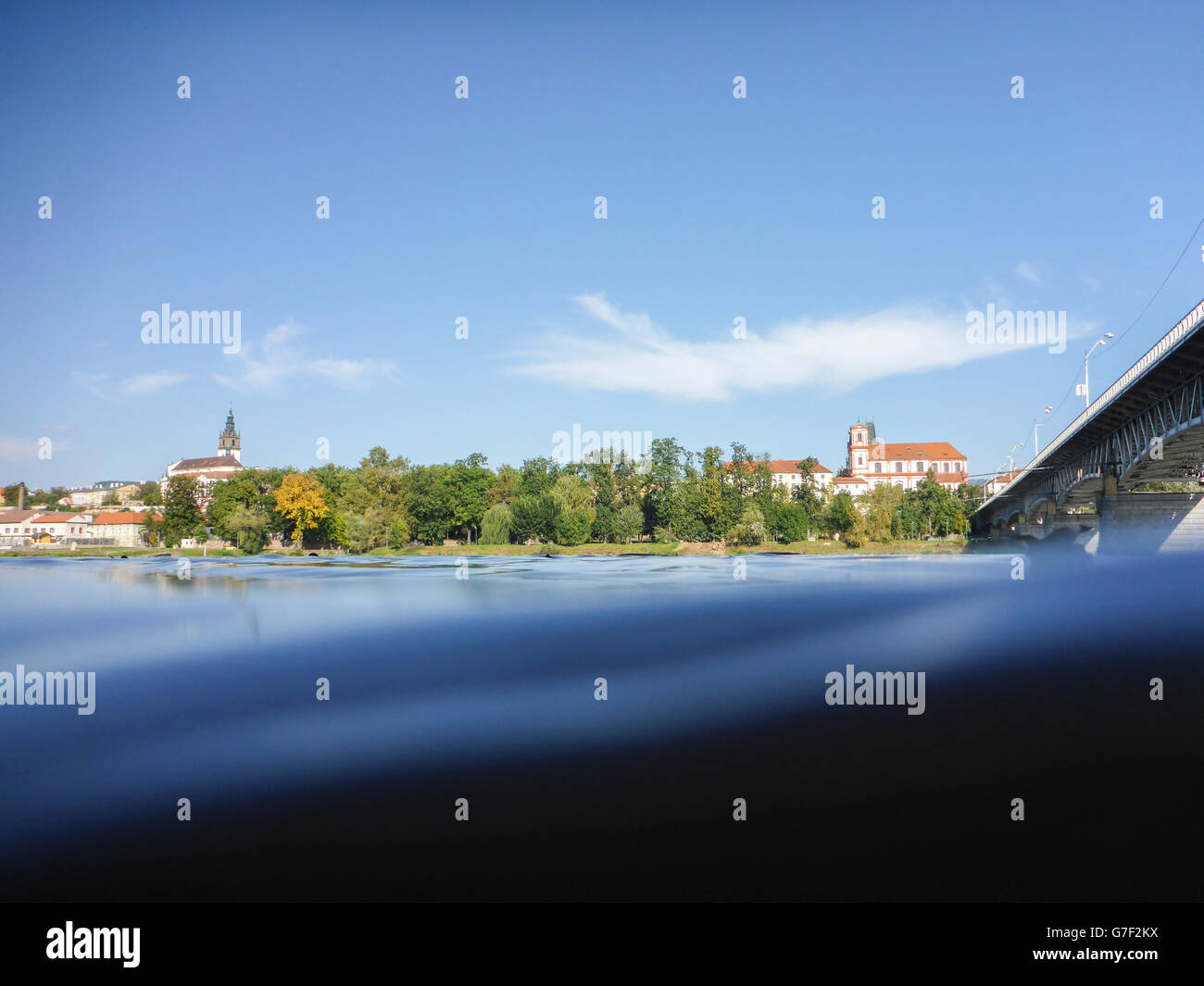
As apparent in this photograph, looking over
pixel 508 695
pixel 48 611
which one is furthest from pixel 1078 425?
pixel 48 611

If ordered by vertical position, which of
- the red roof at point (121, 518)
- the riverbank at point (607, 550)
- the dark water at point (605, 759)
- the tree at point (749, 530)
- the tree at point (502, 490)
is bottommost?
the dark water at point (605, 759)

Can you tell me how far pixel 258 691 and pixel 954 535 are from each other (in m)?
79.6

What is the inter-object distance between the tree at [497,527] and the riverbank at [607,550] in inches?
38.3

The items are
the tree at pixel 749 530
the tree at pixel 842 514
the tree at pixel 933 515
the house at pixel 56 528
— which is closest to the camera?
the house at pixel 56 528

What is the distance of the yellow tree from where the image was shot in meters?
65.9

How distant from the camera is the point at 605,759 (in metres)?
10.9

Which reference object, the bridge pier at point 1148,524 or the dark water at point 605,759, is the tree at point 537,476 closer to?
the bridge pier at point 1148,524

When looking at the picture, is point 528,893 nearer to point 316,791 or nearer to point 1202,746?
point 316,791

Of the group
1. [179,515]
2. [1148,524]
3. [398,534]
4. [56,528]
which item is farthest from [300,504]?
[1148,524]

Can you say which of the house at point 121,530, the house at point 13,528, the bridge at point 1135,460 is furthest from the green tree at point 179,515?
the bridge at point 1135,460

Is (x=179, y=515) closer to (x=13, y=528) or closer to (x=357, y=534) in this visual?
(x=13, y=528)

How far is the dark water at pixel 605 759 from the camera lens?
791 cm

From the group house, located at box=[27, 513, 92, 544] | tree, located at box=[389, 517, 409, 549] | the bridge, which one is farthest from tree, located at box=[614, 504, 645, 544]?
house, located at box=[27, 513, 92, 544]

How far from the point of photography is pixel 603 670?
16.0m
